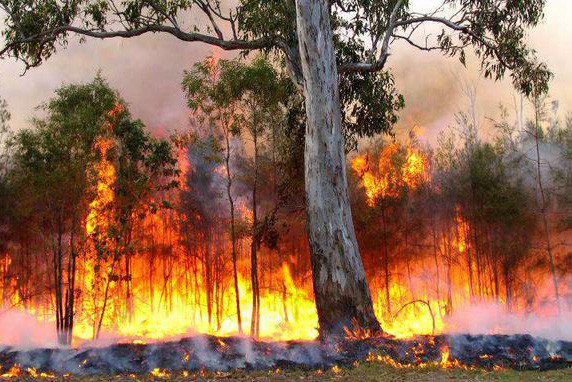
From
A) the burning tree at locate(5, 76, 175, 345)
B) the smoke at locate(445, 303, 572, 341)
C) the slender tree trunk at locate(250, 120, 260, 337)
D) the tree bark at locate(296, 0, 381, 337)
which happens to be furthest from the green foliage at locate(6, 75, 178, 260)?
the smoke at locate(445, 303, 572, 341)

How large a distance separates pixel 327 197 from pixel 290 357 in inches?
117

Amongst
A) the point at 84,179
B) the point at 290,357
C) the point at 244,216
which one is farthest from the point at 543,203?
the point at 84,179

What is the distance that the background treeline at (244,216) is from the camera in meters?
13.9

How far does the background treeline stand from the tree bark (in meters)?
3.02

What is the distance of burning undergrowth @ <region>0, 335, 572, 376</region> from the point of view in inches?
356

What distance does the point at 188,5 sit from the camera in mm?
13422

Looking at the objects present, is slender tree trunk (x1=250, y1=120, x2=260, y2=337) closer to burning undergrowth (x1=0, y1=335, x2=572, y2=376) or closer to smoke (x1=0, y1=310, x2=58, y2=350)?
smoke (x1=0, y1=310, x2=58, y2=350)

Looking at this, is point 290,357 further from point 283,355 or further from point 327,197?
point 327,197

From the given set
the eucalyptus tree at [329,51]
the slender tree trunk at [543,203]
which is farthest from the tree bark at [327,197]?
the slender tree trunk at [543,203]

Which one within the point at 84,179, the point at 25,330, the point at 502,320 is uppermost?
the point at 84,179

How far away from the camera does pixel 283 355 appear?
9.28 metres

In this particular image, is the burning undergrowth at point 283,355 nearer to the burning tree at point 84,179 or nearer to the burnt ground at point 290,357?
the burnt ground at point 290,357

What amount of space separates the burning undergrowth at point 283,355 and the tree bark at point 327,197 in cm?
97

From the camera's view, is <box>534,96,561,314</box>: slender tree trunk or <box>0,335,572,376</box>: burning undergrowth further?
<box>534,96,561,314</box>: slender tree trunk
